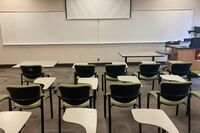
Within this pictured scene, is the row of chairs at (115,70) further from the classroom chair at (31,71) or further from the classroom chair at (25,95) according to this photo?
the classroom chair at (25,95)

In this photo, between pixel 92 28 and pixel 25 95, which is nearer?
pixel 25 95

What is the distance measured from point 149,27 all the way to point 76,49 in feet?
9.33

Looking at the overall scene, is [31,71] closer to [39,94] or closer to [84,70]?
[84,70]

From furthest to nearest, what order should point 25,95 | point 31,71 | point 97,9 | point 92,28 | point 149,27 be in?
point 149,27 → point 92,28 → point 97,9 → point 31,71 → point 25,95

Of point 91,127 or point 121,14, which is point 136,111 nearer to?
point 91,127

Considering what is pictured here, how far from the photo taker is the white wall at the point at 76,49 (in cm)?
723

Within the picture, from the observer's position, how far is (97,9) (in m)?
7.25

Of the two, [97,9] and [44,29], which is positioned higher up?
[97,9]

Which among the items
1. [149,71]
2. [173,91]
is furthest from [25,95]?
[149,71]

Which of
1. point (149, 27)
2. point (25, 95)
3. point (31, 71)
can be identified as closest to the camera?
point (25, 95)

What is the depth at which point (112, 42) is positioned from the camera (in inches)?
298

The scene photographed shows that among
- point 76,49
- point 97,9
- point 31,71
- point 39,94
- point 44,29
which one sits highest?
point 97,9

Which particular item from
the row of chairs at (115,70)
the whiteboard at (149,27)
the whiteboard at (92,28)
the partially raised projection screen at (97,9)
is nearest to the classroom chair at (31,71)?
the row of chairs at (115,70)

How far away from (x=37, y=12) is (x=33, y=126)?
16.7 ft
